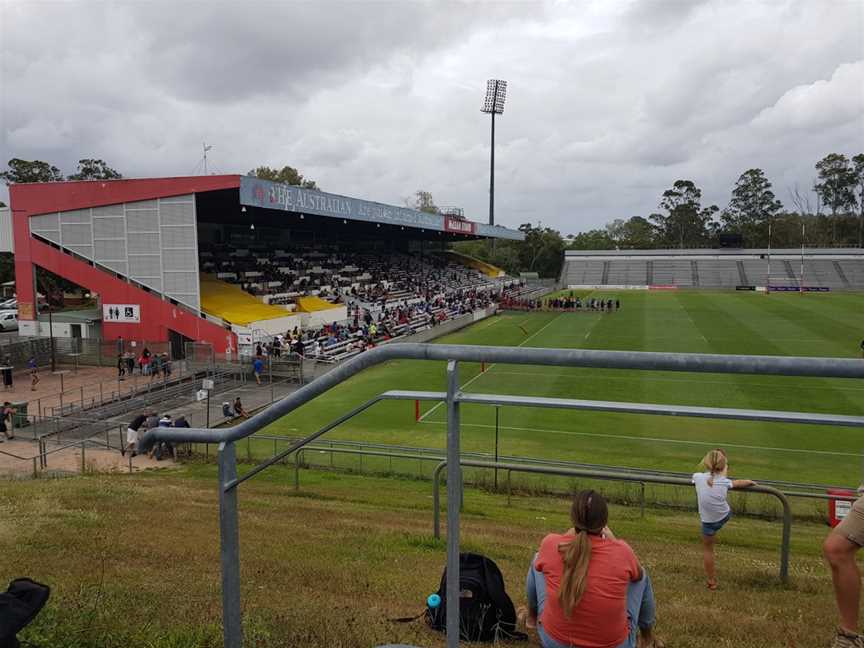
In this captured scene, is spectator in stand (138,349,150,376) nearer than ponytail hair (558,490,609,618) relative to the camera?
No

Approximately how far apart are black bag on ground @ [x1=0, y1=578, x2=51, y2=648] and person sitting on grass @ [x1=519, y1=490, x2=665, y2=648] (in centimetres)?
240

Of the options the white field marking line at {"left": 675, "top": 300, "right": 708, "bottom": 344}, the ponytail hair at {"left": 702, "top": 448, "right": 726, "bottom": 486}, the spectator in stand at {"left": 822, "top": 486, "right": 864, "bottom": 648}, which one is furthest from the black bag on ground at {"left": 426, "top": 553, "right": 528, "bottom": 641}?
the white field marking line at {"left": 675, "top": 300, "right": 708, "bottom": 344}

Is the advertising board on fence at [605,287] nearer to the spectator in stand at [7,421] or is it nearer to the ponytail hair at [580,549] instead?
the spectator in stand at [7,421]

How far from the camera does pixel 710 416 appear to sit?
86.4 inches

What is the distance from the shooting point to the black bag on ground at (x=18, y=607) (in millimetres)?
2826

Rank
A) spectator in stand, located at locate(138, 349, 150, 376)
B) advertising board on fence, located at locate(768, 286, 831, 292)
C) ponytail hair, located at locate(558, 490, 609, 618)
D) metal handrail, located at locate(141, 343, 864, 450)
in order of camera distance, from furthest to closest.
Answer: advertising board on fence, located at locate(768, 286, 831, 292)
spectator in stand, located at locate(138, 349, 150, 376)
ponytail hair, located at locate(558, 490, 609, 618)
metal handrail, located at locate(141, 343, 864, 450)

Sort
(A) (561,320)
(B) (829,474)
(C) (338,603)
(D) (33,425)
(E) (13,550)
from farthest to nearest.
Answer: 1. (A) (561,320)
2. (D) (33,425)
3. (B) (829,474)
4. (E) (13,550)
5. (C) (338,603)

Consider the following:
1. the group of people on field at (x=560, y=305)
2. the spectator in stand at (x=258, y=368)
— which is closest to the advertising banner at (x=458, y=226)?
the group of people on field at (x=560, y=305)

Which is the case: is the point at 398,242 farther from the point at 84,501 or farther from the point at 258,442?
the point at 84,501

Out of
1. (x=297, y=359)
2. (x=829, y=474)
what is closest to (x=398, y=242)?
(x=297, y=359)

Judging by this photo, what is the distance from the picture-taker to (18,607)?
2932 mm

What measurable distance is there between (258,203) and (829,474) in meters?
24.5

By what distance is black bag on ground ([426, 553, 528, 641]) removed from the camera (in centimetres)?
349

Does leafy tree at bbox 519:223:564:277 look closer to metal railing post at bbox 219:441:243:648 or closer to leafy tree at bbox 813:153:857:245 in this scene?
leafy tree at bbox 813:153:857:245
